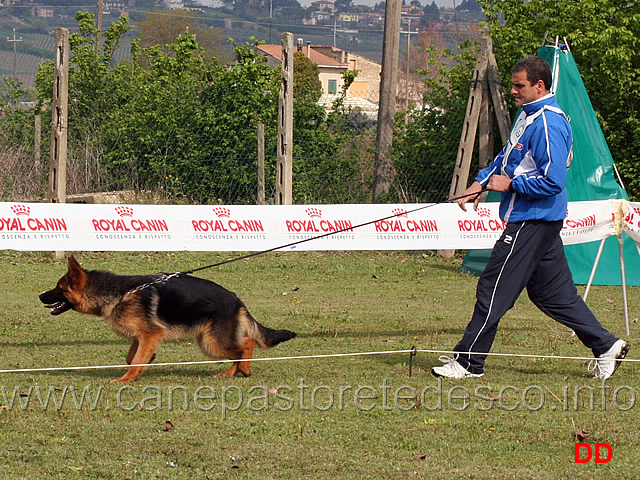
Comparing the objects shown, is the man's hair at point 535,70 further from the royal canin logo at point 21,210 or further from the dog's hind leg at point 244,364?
the royal canin logo at point 21,210

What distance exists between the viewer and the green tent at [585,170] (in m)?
11.4

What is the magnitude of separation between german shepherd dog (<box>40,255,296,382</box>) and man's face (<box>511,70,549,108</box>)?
8.39ft

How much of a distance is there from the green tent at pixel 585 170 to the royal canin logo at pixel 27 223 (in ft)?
21.4

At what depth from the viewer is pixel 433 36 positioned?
10775cm

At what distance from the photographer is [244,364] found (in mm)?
6473

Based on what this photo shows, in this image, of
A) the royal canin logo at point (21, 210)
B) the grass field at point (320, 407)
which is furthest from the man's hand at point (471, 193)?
the royal canin logo at point (21, 210)

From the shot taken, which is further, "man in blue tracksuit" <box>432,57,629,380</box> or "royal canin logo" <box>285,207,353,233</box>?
"royal canin logo" <box>285,207,353,233</box>

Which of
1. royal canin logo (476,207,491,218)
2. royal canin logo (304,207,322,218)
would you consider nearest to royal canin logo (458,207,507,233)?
royal canin logo (476,207,491,218)

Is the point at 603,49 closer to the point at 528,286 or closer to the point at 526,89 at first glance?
the point at 526,89

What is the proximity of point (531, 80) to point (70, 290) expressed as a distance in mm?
3657

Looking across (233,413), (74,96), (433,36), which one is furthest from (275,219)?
(433,36)

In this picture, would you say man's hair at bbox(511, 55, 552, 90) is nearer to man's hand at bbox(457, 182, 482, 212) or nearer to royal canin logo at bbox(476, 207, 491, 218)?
man's hand at bbox(457, 182, 482, 212)

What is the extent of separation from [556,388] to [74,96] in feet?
36.7

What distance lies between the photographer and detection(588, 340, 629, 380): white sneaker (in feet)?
20.9
